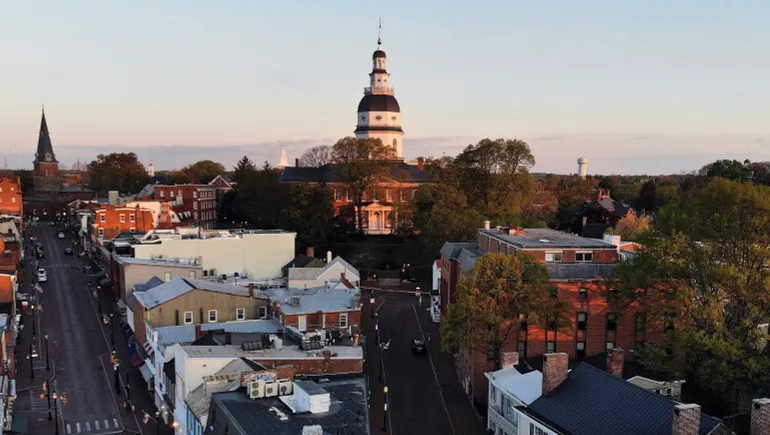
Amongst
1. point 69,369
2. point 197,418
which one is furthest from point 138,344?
point 197,418

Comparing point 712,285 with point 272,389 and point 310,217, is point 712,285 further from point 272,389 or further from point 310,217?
point 310,217

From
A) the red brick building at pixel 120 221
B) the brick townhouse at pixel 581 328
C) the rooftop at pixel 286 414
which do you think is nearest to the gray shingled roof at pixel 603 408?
the rooftop at pixel 286 414

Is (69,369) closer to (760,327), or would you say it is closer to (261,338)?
(261,338)

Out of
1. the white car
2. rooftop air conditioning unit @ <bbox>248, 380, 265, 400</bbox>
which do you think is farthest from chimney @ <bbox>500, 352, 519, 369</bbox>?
the white car

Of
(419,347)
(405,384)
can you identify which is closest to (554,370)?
(405,384)

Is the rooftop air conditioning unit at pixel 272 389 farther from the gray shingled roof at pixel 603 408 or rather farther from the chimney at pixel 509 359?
the chimney at pixel 509 359

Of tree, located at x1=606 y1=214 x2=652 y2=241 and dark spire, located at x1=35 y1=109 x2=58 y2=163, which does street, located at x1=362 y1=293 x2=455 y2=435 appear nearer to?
tree, located at x1=606 y1=214 x2=652 y2=241
